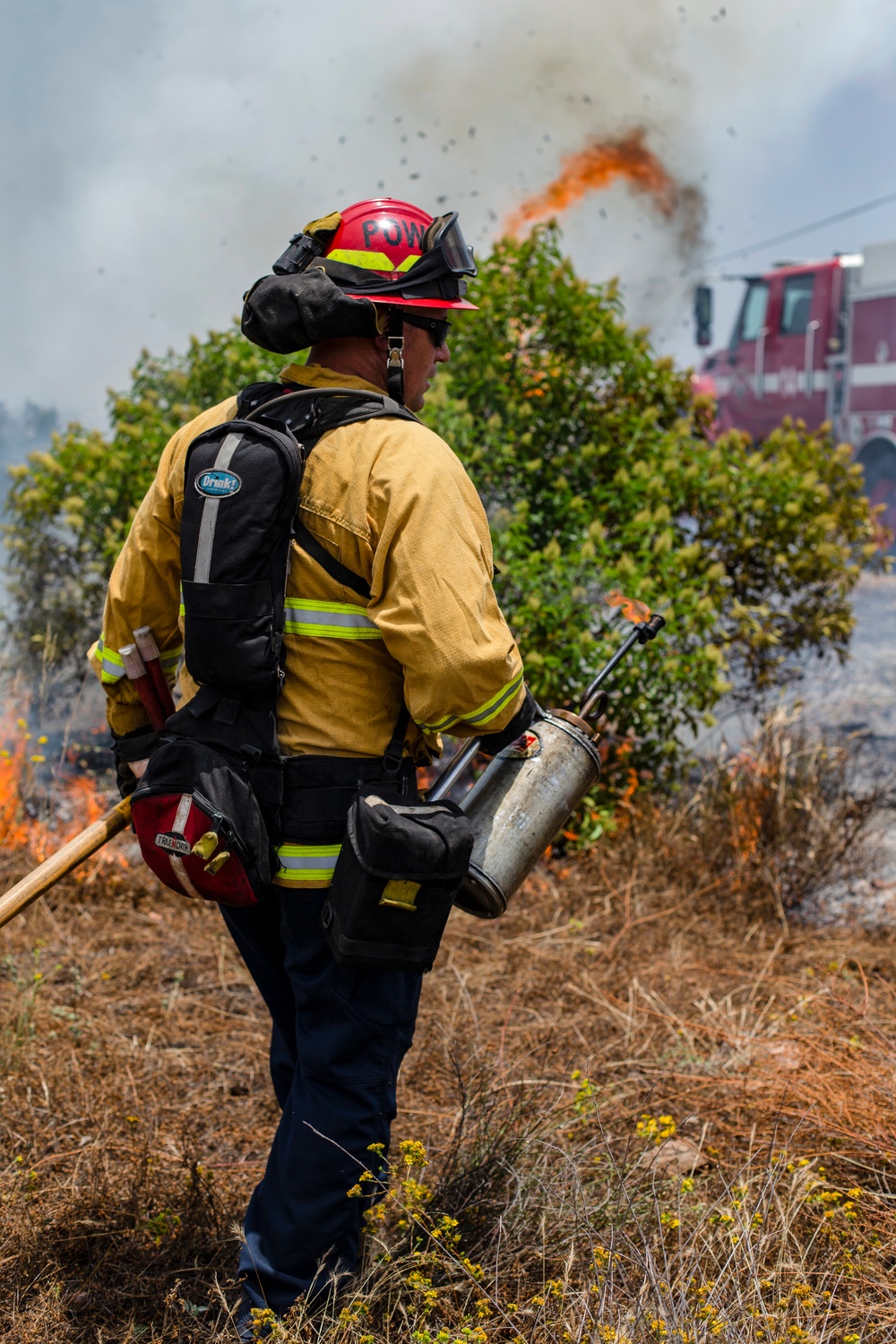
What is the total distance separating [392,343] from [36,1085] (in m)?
2.11

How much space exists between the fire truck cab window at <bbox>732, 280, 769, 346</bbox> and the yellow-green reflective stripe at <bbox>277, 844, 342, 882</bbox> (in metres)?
11.3

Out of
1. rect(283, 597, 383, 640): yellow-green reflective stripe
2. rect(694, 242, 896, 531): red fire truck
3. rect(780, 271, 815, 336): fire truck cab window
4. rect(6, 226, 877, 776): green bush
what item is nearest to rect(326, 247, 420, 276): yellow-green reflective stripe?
rect(283, 597, 383, 640): yellow-green reflective stripe

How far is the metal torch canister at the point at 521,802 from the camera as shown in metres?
2.12

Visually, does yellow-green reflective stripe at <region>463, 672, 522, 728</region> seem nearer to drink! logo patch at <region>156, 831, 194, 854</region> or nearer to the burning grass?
drink! logo patch at <region>156, 831, 194, 854</region>

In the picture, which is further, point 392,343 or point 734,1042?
point 734,1042

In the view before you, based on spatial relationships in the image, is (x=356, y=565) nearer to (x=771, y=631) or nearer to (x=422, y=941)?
(x=422, y=941)

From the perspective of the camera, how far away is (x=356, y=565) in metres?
1.85

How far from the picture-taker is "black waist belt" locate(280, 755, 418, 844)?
6.31 ft

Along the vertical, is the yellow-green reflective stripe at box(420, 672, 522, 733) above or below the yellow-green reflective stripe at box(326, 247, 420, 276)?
below

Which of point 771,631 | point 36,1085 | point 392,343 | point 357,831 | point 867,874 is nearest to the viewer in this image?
point 357,831

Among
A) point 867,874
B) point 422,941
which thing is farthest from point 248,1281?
point 867,874

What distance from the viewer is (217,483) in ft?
5.97

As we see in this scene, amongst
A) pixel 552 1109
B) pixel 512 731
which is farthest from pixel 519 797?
pixel 552 1109

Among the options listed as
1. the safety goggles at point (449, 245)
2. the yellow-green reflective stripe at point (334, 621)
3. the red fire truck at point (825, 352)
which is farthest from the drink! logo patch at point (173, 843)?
the red fire truck at point (825, 352)
